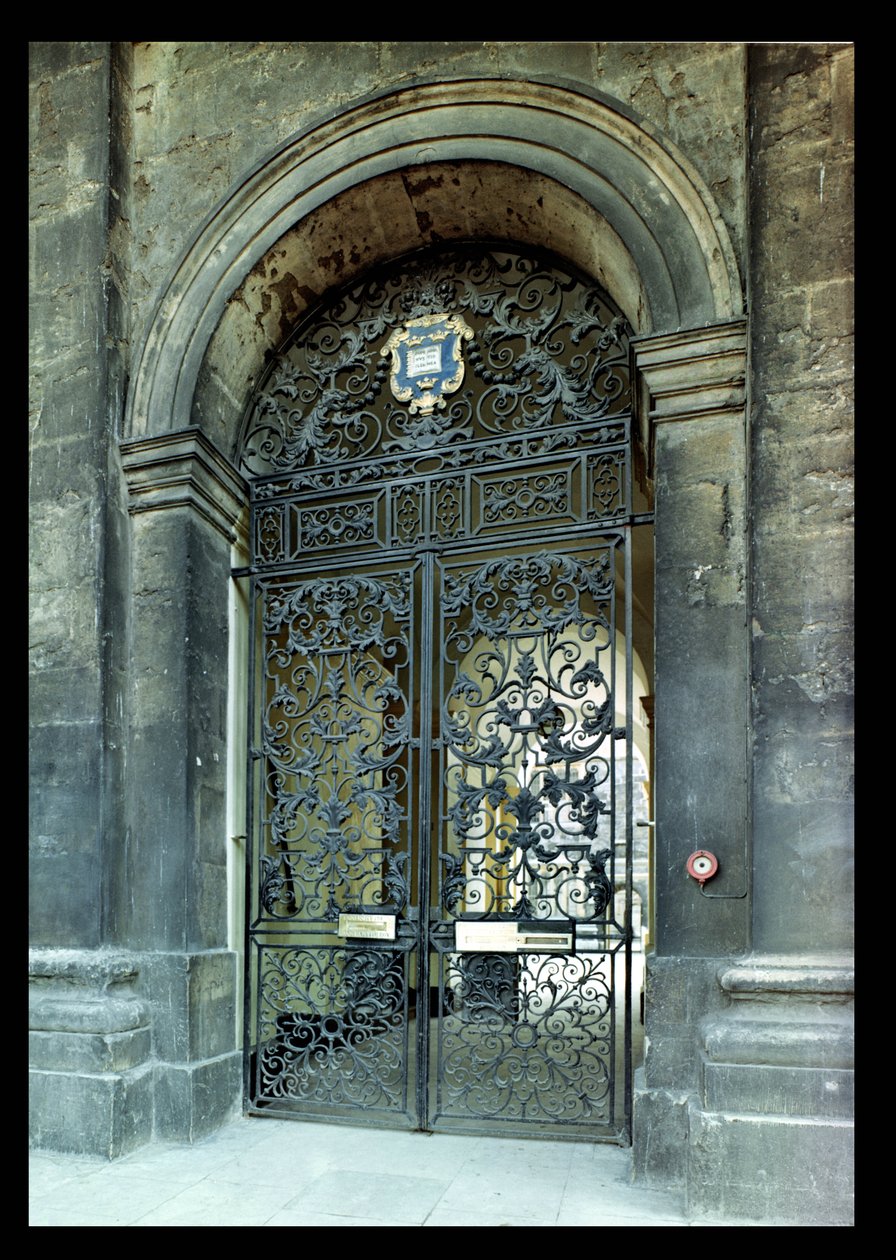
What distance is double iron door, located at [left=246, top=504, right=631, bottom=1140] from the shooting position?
187 inches

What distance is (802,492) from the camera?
394 cm

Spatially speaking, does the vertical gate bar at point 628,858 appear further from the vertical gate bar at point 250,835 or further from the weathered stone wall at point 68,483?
the weathered stone wall at point 68,483

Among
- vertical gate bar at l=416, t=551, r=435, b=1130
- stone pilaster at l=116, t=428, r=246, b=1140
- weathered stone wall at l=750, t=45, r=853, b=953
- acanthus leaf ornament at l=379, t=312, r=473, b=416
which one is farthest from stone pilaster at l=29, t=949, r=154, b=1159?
acanthus leaf ornament at l=379, t=312, r=473, b=416

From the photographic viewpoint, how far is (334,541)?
5.56m

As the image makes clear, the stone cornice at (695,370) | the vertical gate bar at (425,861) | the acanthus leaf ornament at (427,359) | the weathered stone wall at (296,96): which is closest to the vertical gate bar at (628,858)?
the stone cornice at (695,370)

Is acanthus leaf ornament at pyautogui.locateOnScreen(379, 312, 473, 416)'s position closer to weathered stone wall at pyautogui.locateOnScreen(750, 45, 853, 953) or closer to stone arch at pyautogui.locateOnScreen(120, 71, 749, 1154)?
stone arch at pyautogui.locateOnScreen(120, 71, 749, 1154)

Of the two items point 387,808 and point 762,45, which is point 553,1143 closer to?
point 387,808

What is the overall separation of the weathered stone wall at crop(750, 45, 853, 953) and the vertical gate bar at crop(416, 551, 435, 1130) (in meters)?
1.76

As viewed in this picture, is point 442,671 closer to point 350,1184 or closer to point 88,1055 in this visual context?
point 350,1184

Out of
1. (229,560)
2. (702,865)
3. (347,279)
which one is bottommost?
(702,865)

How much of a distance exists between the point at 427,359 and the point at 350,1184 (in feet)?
13.2

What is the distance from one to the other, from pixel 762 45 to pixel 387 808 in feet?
12.8

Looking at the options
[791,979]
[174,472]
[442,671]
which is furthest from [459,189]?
[791,979]

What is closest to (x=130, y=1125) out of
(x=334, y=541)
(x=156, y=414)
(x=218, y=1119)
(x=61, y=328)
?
(x=218, y=1119)
